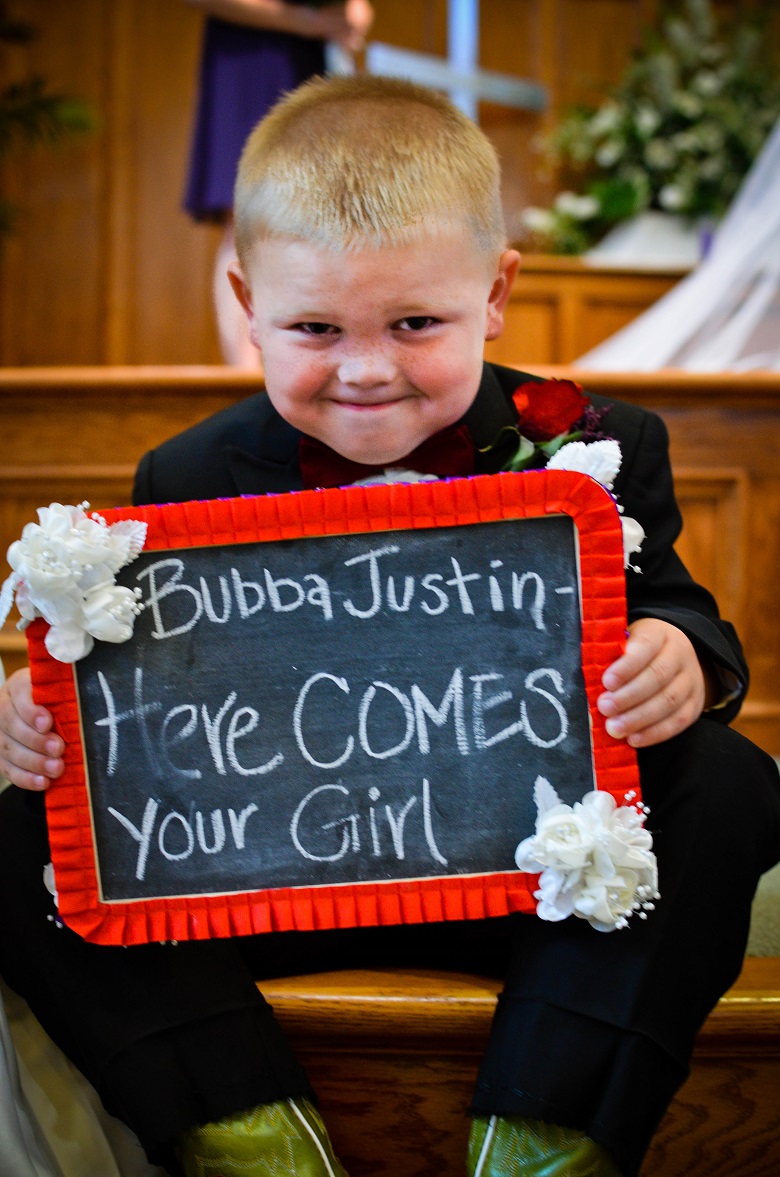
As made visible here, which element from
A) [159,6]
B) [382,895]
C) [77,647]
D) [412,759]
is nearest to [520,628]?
[412,759]

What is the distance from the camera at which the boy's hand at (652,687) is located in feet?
2.83

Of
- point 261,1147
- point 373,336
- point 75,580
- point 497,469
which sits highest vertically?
point 373,336

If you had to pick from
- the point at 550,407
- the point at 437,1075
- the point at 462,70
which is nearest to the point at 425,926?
the point at 437,1075

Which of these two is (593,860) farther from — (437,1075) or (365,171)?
(365,171)

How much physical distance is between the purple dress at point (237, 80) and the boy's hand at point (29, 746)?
7.19 ft

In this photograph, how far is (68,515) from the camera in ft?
2.80

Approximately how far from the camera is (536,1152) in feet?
2.73

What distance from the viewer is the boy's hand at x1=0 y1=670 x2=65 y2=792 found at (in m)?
0.87

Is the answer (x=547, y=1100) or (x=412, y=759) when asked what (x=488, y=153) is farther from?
(x=547, y=1100)

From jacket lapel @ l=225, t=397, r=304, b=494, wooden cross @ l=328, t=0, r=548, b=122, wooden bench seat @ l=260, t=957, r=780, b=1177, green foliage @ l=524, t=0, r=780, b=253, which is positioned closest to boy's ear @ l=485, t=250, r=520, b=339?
jacket lapel @ l=225, t=397, r=304, b=494

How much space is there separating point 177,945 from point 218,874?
0.09 metres

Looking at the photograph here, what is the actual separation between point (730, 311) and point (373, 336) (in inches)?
62.4

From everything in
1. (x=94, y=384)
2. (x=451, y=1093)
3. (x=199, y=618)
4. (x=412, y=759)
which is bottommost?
(x=451, y=1093)

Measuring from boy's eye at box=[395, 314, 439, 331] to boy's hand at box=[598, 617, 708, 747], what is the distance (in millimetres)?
314
